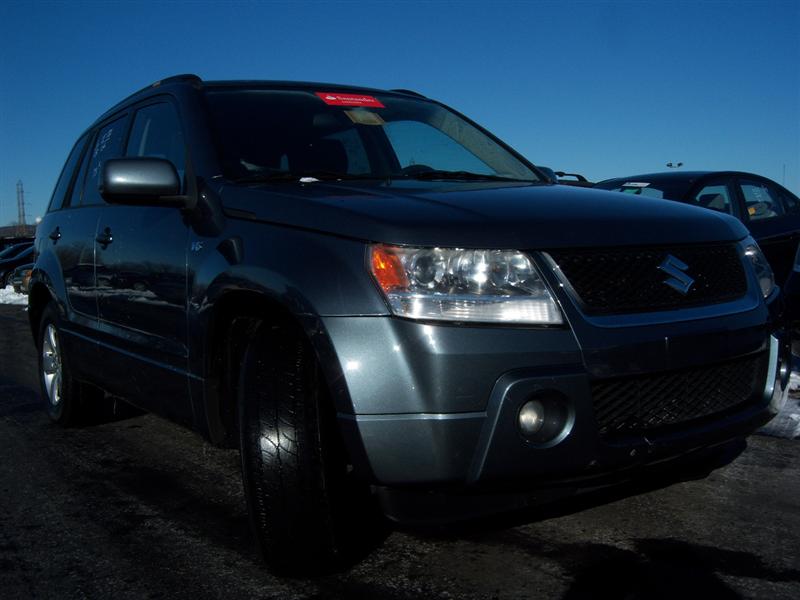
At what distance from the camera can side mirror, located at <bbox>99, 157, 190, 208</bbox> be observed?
10.4ft

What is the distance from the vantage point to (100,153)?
4.71 metres

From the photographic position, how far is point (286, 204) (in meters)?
2.76

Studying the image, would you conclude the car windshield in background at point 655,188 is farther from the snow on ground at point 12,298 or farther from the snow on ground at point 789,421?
the snow on ground at point 12,298

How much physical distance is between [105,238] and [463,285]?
7.36 feet

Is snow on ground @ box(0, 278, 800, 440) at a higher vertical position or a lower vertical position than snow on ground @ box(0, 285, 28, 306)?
higher

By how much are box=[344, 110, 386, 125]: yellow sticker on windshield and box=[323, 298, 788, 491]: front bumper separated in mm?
1700

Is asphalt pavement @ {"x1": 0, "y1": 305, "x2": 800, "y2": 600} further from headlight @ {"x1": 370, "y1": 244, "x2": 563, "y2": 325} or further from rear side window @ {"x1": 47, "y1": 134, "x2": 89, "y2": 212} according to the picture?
rear side window @ {"x1": 47, "y1": 134, "x2": 89, "y2": 212}

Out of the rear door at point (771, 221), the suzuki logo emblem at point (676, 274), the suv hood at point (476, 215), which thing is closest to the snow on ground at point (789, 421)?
the suv hood at point (476, 215)

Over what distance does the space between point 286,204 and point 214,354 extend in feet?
2.19

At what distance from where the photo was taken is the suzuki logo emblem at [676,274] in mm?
2641

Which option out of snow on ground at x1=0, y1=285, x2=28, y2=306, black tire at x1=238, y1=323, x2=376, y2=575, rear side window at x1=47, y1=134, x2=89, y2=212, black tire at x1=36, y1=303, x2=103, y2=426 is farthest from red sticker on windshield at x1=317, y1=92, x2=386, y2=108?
snow on ground at x1=0, y1=285, x2=28, y2=306

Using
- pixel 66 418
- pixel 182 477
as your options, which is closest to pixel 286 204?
pixel 182 477

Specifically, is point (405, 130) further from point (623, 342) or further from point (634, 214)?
point (623, 342)

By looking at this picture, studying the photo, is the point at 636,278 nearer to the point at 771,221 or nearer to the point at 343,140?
the point at 343,140
